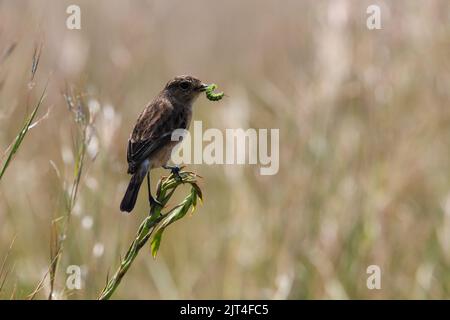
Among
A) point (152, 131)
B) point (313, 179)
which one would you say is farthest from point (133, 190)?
point (313, 179)

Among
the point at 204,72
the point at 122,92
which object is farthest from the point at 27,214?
the point at 204,72

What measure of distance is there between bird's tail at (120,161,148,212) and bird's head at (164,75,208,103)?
0.82 ft

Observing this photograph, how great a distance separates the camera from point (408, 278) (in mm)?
3740

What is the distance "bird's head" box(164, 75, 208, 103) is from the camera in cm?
232

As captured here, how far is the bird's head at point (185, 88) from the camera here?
232 cm

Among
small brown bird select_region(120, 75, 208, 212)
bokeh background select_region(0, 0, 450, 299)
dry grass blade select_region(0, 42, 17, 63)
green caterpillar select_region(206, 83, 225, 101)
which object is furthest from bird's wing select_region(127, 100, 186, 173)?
bokeh background select_region(0, 0, 450, 299)

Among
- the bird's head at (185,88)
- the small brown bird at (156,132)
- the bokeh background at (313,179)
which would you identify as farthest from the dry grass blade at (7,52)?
the bokeh background at (313,179)

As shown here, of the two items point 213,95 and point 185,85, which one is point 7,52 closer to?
point 213,95

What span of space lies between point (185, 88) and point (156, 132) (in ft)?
0.85

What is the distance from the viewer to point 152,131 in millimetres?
2133

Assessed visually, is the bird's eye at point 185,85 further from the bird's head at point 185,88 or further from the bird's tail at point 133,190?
the bird's tail at point 133,190

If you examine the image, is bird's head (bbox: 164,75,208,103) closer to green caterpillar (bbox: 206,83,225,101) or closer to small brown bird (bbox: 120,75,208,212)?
small brown bird (bbox: 120,75,208,212)
